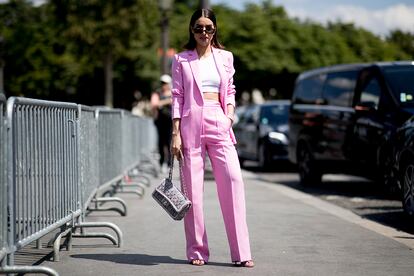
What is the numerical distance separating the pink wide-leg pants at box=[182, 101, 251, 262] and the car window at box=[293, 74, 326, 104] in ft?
27.6

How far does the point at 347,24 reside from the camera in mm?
80938

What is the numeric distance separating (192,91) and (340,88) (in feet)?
25.1

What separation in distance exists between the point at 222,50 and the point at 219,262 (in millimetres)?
1593

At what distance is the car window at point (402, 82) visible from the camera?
1229 centimetres

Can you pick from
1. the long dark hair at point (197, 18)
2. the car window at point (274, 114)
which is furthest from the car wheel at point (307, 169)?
the long dark hair at point (197, 18)

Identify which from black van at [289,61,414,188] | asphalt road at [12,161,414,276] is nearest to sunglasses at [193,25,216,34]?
asphalt road at [12,161,414,276]

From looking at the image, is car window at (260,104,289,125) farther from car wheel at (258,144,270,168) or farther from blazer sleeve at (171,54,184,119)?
blazer sleeve at (171,54,184,119)

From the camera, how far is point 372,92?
1288cm

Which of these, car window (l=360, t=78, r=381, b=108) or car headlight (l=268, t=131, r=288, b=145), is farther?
car headlight (l=268, t=131, r=288, b=145)

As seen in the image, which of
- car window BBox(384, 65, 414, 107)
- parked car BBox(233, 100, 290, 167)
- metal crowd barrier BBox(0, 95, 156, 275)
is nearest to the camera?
metal crowd barrier BBox(0, 95, 156, 275)

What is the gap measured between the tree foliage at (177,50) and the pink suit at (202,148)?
4482cm

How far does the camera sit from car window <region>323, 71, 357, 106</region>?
1358cm

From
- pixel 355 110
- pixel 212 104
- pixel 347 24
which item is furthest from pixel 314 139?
pixel 347 24

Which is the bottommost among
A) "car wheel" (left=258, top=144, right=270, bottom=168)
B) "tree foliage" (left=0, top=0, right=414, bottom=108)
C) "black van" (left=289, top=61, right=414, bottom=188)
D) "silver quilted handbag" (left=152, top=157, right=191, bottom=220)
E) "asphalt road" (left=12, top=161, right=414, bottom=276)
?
"asphalt road" (left=12, top=161, right=414, bottom=276)
